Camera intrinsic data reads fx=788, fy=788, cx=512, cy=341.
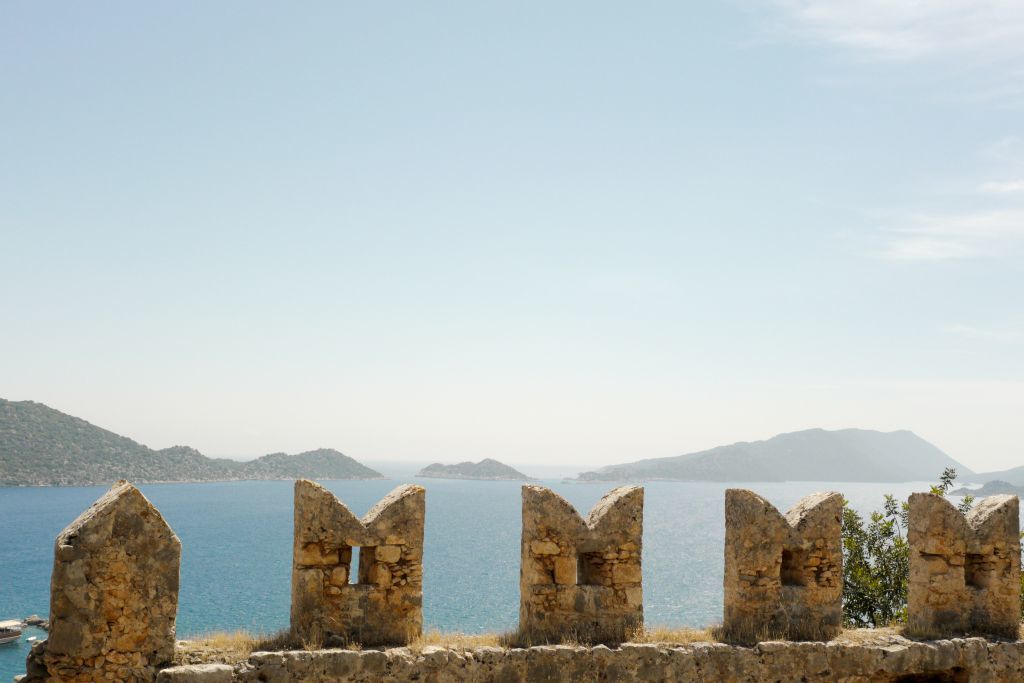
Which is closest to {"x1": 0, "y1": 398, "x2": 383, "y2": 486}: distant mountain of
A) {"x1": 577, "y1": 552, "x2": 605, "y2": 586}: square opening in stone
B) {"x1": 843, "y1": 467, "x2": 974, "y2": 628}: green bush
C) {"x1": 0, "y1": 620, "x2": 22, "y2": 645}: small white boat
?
{"x1": 0, "y1": 620, "x2": 22, "y2": 645}: small white boat

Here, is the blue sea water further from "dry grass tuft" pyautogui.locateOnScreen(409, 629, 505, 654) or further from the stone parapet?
"dry grass tuft" pyautogui.locateOnScreen(409, 629, 505, 654)

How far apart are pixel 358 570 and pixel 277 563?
7710 centimetres

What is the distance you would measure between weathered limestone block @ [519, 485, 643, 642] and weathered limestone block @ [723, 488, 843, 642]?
1282 millimetres

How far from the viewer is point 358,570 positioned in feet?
25.8

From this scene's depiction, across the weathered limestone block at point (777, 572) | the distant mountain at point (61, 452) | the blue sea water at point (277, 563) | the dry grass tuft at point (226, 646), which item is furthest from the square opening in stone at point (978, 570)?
the distant mountain at point (61, 452)

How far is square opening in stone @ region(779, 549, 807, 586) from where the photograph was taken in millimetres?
9641

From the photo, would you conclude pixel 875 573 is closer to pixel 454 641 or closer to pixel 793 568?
pixel 793 568

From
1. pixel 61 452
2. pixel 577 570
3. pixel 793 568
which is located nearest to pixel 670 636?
pixel 577 570

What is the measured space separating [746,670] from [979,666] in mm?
3343

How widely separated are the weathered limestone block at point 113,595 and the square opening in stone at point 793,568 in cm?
699

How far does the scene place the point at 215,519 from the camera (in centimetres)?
11956

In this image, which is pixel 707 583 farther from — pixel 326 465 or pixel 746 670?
pixel 326 465

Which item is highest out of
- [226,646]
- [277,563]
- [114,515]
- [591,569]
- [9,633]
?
[114,515]

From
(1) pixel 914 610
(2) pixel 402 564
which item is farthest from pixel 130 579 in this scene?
(1) pixel 914 610
